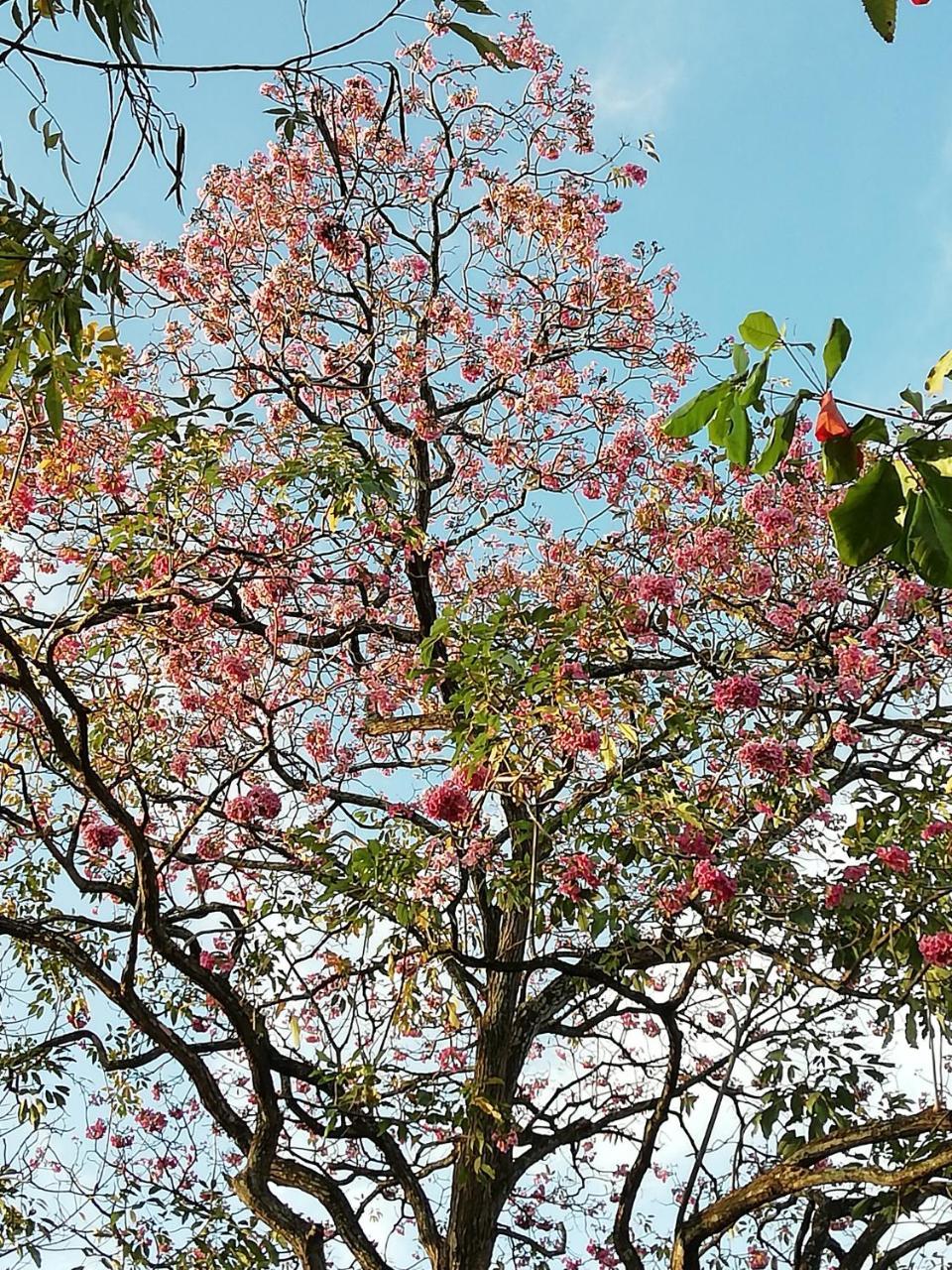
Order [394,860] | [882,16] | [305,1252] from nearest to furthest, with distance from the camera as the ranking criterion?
[882,16]
[394,860]
[305,1252]

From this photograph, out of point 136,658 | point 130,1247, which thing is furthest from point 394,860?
point 130,1247

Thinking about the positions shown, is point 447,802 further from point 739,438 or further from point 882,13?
point 882,13

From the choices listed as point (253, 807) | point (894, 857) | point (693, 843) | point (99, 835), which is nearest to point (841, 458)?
point (693, 843)

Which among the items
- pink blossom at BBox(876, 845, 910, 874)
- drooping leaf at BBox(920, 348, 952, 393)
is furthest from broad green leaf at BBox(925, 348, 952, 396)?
pink blossom at BBox(876, 845, 910, 874)

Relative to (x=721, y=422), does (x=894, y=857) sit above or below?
above

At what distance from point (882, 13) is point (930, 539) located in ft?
1.34

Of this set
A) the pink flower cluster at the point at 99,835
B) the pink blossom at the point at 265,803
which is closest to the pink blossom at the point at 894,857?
the pink blossom at the point at 265,803

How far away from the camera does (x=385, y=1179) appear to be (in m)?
5.26

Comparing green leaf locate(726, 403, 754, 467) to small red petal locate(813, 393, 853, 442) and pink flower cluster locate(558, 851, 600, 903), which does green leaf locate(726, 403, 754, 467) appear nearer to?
small red petal locate(813, 393, 853, 442)

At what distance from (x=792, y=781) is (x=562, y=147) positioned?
11.4ft

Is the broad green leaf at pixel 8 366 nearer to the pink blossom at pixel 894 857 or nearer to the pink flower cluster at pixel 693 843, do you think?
the pink flower cluster at pixel 693 843

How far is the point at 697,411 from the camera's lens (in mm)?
1333

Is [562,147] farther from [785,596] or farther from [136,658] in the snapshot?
[136,658]

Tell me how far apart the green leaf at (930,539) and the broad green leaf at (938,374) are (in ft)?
0.61
